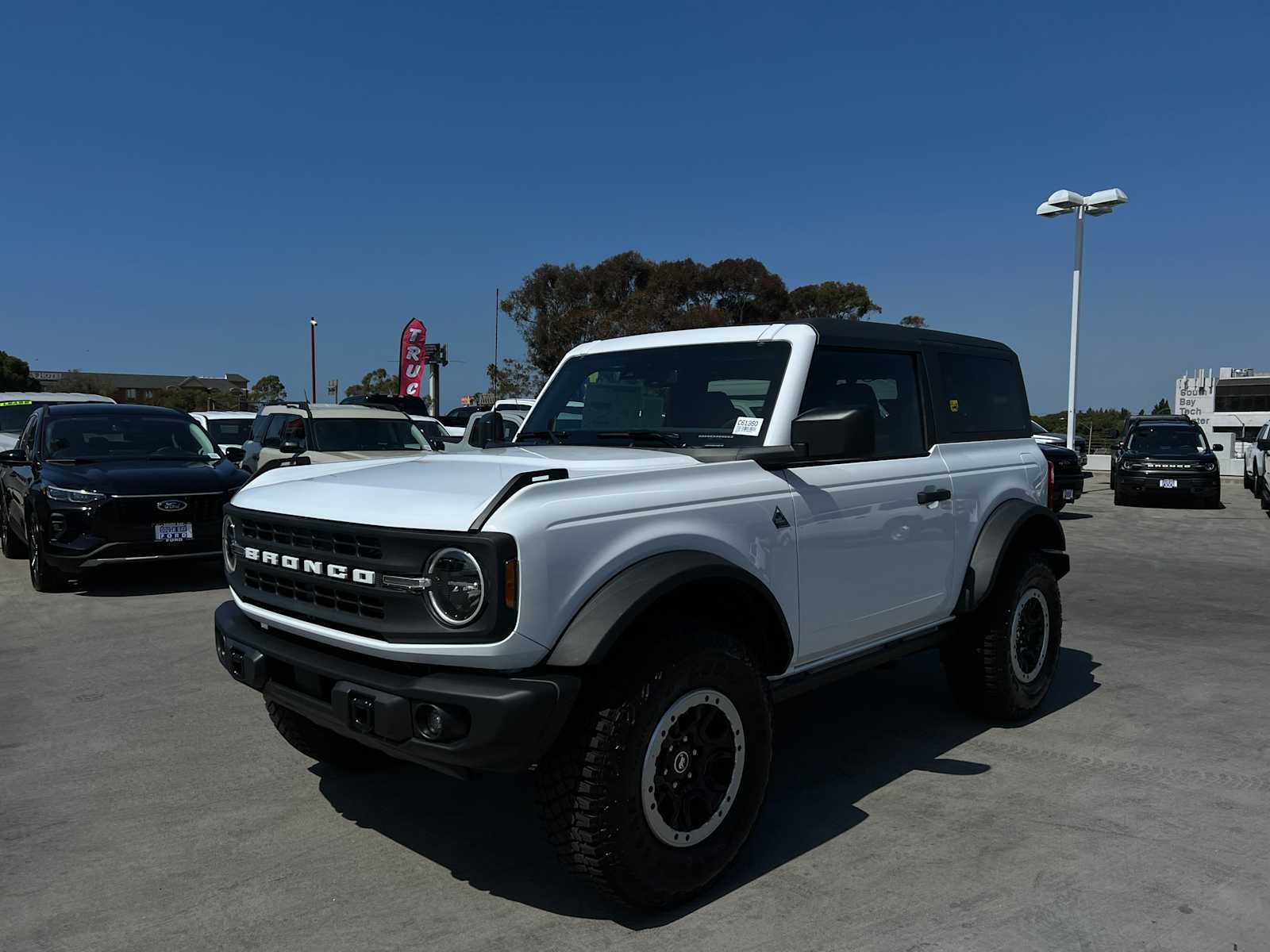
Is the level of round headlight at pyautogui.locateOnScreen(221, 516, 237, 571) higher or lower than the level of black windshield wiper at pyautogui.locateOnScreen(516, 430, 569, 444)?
lower

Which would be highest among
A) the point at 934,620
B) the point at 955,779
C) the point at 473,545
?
the point at 473,545

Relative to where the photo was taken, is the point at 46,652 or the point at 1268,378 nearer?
the point at 46,652

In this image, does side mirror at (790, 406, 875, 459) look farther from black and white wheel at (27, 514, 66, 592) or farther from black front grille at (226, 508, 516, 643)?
black and white wheel at (27, 514, 66, 592)

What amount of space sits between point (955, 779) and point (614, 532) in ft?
7.46

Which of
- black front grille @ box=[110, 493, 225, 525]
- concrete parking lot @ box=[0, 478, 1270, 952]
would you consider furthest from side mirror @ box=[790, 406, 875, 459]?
black front grille @ box=[110, 493, 225, 525]

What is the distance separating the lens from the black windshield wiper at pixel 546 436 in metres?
Result: 4.26

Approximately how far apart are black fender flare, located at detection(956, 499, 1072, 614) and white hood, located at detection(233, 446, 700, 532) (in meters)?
1.89

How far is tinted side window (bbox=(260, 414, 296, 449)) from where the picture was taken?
12653mm

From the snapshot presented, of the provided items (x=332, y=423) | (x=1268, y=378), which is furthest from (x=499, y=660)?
(x=1268, y=378)

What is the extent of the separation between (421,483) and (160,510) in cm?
612

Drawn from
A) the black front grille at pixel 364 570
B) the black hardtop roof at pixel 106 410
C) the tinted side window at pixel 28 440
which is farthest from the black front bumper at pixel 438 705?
the tinted side window at pixel 28 440

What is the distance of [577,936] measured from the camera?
2.86 m

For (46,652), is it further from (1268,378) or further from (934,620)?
(1268,378)

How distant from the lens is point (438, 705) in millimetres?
2633
